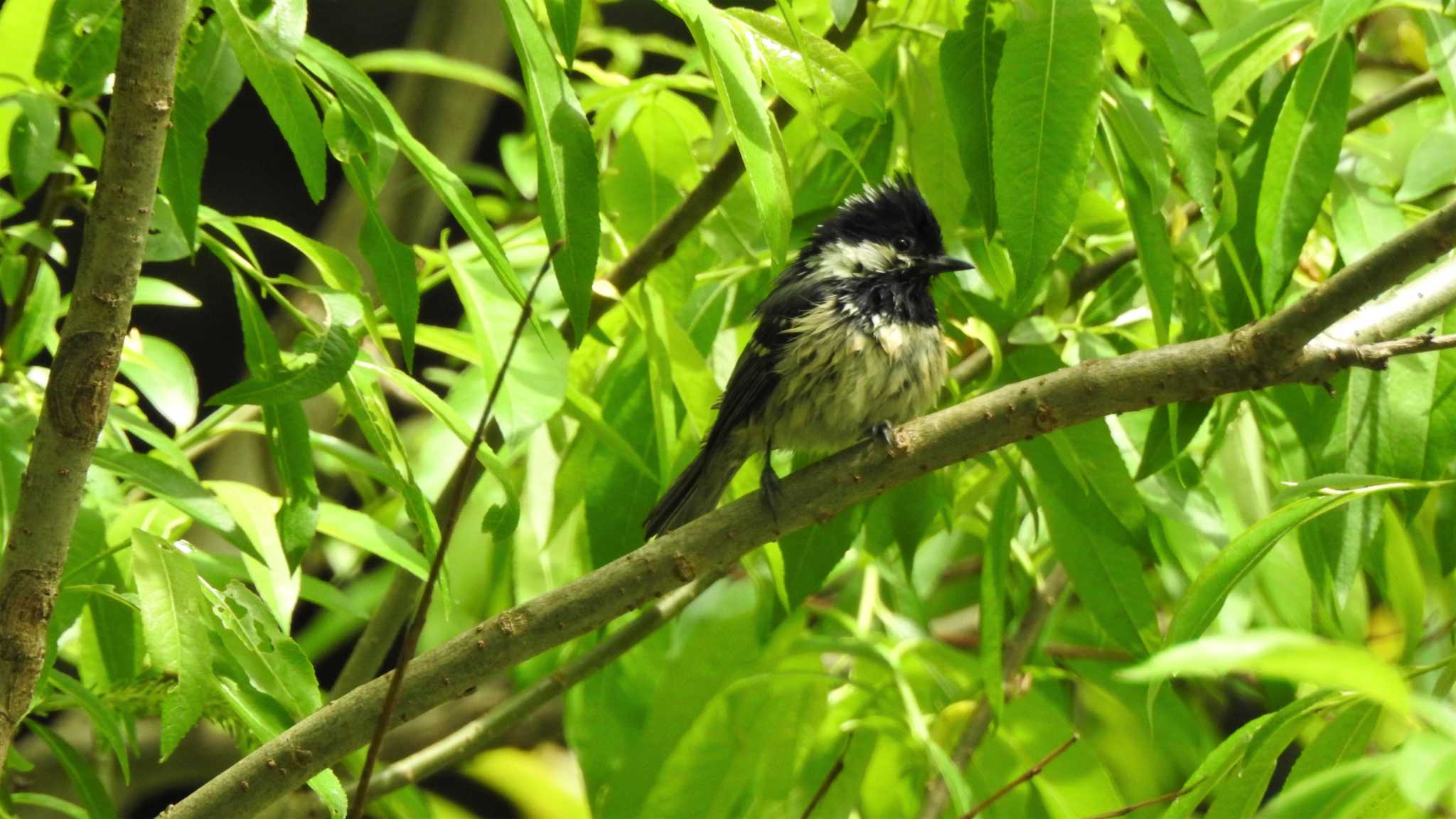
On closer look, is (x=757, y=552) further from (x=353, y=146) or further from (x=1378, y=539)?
(x=353, y=146)

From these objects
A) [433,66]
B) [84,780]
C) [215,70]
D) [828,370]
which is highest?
[433,66]

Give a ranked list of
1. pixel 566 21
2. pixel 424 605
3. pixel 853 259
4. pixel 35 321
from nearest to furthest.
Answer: pixel 424 605
pixel 566 21
pixel 35 321
pixel 853 259

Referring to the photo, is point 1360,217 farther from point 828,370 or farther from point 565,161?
point 565,161

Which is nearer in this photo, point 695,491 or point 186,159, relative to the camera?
point 186,159

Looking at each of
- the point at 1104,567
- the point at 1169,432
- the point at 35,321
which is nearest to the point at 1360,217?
the point at 1169,432

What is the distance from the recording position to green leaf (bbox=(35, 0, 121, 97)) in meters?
1.76

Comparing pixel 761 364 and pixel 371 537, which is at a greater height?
pixel 761 364

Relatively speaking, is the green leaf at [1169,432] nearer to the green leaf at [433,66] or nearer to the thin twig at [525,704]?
the thin twig at [525,704]

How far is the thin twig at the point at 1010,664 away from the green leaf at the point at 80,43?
1893 millimetres

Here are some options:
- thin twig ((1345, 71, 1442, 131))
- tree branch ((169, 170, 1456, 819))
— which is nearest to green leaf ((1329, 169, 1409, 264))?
thin twig ((1345, 71, 1442, 131))

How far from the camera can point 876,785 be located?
2.67 m

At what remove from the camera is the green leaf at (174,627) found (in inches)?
62.8

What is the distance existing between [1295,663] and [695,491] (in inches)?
78.6

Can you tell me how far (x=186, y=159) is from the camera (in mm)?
1833
